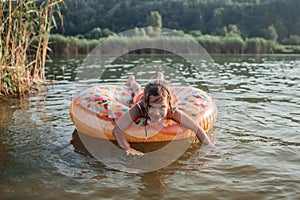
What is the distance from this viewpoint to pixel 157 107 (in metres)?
3.27

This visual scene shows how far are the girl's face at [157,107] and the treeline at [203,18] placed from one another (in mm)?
26984

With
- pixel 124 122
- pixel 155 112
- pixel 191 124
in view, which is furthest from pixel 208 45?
pixel 155 112

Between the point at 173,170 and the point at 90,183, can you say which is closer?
the point at 90,183

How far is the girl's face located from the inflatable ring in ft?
1.19

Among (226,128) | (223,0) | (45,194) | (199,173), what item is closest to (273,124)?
(226,128)

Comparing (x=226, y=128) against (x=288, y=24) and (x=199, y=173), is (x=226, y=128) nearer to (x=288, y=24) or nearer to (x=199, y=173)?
(x=199, y=173)

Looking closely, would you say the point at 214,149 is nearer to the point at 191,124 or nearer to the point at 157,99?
the point at 191,124

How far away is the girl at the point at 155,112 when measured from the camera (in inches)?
126

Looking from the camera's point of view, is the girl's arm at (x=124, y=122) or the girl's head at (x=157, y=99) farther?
the girl's arm at (x=124, y=122)

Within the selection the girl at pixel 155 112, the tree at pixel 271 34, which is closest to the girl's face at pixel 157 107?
the girl at pixel 155 112

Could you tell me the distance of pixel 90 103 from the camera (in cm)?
406

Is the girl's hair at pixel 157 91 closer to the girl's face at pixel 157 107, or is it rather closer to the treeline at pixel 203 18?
the girl's face at pixel 157 107

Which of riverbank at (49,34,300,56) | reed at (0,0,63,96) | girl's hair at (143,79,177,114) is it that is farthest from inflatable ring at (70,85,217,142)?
riverbank at (49,34,300,56)

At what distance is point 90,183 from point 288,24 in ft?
110
